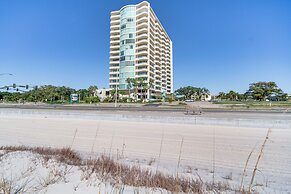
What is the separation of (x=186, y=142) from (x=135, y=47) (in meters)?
72.2

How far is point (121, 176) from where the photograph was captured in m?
4.02

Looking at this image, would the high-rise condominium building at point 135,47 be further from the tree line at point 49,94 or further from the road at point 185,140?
the road at point 185,140

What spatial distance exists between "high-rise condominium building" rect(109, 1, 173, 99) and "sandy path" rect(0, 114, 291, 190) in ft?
186

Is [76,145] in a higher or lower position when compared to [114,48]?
lower

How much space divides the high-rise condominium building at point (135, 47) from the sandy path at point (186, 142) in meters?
56.7

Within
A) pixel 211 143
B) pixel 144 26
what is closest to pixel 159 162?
pixel 211 143

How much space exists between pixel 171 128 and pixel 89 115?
27.1 feet

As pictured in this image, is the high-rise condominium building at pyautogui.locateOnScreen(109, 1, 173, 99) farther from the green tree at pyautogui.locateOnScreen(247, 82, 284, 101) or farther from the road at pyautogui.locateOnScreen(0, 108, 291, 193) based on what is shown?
the road at pyautogui.locateOnScreen(0, 108, 291, 193)

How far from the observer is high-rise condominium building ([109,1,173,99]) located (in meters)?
74.5

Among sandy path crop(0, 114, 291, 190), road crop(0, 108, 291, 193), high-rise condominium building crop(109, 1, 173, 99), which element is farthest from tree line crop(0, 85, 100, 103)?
sandy path crop(0, 114, 291, 190)

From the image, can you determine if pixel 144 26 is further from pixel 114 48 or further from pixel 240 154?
pixel 240 154

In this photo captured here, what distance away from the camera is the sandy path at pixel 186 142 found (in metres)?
6.37

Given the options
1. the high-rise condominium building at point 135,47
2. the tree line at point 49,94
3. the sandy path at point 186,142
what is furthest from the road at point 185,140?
the tree line at point 49,94

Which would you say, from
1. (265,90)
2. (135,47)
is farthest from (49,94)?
(265,90)
